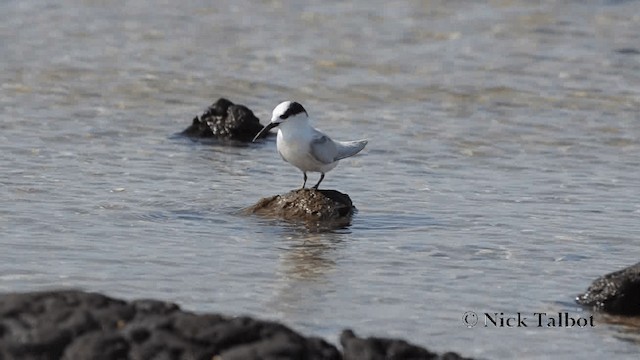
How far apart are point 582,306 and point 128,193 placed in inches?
→ 130

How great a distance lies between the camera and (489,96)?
12375 mm

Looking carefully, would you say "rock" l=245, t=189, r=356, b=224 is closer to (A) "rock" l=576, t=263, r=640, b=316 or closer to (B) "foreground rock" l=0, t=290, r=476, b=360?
(A) "rock" l=576, t=263, r=640, b=316

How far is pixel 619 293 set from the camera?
20.2ft

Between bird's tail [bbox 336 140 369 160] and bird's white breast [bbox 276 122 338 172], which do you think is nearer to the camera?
bird's white breast [bbox 276 122 338 172]

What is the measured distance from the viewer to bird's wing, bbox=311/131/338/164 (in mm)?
8211

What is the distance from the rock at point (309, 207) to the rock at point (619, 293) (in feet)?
7.03

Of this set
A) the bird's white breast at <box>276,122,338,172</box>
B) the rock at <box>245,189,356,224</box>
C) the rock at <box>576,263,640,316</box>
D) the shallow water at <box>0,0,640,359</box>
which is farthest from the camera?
the bird's white breast at <box>276,122,338,172</box>

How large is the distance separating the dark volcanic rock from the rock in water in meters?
0.06

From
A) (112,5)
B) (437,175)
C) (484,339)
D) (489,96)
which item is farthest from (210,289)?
(112,5)

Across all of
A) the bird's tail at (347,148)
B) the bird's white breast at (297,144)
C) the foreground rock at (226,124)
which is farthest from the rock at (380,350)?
the foreground rock at (226,124)

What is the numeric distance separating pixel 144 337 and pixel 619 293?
8.40ft

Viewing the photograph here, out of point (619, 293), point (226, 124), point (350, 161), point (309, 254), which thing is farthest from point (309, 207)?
point (226, 124)

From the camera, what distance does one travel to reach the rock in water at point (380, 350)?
14.7ft

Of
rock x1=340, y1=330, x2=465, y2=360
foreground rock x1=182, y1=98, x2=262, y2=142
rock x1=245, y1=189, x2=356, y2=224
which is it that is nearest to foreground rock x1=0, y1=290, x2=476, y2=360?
rock x1=340, y1=330, x2=465, y2=360
